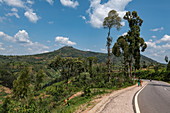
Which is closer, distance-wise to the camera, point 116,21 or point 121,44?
point 116,21

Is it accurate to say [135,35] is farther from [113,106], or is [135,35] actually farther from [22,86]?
[22,86]

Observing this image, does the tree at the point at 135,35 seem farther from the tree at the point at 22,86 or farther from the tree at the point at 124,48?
the tree at the point at 22,86

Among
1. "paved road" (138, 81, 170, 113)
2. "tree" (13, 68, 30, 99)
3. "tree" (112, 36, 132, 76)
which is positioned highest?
"tree" (112, 36, 132, 76)

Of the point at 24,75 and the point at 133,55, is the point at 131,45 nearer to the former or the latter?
the point at 133,55

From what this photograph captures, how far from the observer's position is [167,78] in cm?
4316

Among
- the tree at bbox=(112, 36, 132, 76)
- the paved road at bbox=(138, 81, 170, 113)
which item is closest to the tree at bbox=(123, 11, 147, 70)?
the tree at bbox=(112, 36, 132, 76)

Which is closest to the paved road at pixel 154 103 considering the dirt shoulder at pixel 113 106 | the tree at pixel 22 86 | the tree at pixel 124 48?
the dirt shoulder at pixel 113 106

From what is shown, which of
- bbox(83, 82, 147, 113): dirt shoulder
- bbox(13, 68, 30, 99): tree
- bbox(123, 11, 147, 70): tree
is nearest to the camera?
bbox(83, 82, 147, 113): dirt shoulder

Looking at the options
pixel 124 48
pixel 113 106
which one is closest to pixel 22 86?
pixel 124 48

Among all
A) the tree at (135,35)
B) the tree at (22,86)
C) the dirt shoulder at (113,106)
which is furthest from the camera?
the tree at (22,86)

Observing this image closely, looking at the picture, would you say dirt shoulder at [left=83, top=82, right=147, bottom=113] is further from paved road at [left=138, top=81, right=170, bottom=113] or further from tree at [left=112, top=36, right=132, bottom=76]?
tree at [left=112, top=36, right=132, bottom=76]

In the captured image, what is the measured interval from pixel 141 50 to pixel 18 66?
180m

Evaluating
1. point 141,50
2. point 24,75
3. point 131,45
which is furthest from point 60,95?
point 24,75

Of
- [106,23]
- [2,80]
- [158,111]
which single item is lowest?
[2,80]
